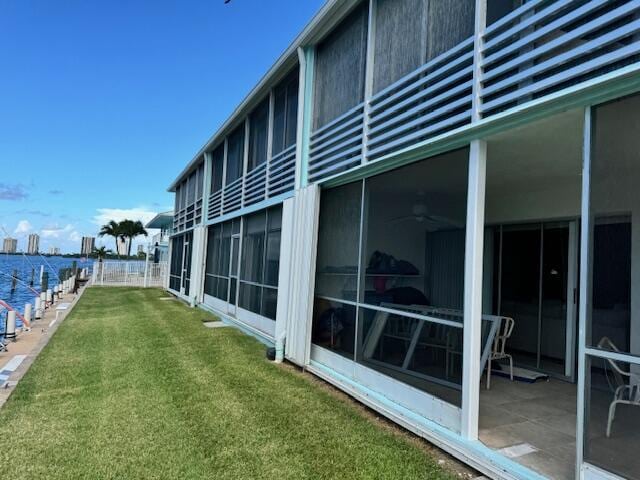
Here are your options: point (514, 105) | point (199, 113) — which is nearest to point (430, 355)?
point (514, 105)

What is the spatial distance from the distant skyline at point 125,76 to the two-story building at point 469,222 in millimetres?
2179

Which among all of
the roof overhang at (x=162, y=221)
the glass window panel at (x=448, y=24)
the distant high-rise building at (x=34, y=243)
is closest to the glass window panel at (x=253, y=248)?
the glass window panel at (x=448, y=24)

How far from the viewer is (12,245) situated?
79.6 ft

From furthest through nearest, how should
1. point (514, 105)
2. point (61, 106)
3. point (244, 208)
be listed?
point (61, 106), point (244, 208), point (514, 105)

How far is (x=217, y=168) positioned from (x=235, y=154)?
1971 mm

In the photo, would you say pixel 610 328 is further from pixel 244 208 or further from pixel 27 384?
pixel 244 208

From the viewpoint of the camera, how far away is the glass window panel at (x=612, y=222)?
254 centimetres

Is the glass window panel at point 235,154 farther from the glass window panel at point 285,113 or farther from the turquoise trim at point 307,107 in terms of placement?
the turquoise trim at point 307,107

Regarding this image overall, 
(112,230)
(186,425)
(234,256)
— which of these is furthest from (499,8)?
(112,230)

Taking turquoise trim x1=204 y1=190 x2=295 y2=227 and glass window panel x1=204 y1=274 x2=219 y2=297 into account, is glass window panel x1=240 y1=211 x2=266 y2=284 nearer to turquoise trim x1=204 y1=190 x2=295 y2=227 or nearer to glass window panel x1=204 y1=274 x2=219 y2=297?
turquoise trim x1=204 y1=190 x2=295 y2=227

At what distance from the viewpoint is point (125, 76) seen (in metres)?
17.9

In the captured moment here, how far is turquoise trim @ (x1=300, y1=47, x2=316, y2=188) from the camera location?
664 centimetres

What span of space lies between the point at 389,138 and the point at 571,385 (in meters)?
3.76

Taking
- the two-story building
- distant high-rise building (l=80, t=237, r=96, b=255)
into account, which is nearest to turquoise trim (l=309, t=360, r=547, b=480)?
Answer: the two-story building
